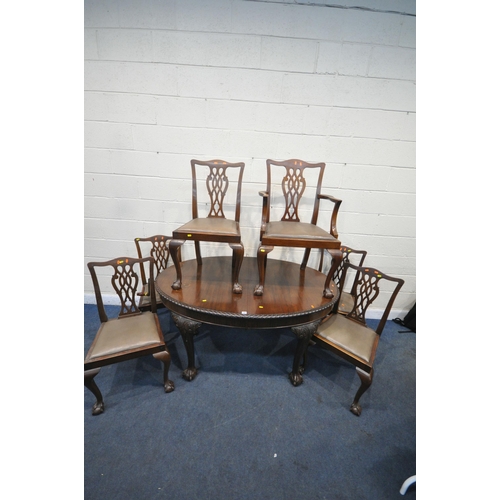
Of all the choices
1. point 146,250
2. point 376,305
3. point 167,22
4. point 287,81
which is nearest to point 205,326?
point 146,250

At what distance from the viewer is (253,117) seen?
81.6 inches

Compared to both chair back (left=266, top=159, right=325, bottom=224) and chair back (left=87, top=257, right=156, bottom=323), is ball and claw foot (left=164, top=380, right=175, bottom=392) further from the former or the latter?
chair back (left=266, top=159, right=325, bottom=224)

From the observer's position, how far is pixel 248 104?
204cm

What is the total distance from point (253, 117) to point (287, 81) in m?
0.40

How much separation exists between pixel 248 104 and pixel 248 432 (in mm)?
2440

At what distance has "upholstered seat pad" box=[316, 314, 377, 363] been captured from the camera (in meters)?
1.51

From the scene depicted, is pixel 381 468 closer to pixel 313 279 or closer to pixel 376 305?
pixel 313 279

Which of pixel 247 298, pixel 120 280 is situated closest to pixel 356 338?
pixel 247 298

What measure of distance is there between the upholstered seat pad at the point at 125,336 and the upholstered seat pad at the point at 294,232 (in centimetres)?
99

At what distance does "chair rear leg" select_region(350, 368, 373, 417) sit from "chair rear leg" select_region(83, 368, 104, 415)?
156 centimetres

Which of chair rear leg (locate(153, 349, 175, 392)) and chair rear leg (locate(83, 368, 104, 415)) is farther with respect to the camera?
chair rear leg (locate(153, 349, 175, 392))

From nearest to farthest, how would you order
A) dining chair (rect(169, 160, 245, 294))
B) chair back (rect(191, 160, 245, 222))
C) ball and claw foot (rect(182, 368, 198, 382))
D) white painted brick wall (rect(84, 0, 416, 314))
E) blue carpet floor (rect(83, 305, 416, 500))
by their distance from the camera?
blue carpet floor (rect(83, 305, 416, 500)), dining chair (rect(169, 160, 245, 294)), ball and claw foot (rect(182, 368, 198, 382)), white painted brick wall (rect(84, 0, 416, 314)), chair back (rect(191, 160, 245, 222))

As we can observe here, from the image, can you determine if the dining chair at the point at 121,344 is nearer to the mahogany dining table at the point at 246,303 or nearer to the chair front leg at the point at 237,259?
the mahogany dining table at the point at 246,303

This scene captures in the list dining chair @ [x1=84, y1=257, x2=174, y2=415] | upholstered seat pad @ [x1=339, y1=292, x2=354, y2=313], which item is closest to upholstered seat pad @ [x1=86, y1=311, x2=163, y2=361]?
dining chair @ [x1=84, y1=257, x2=174, y2=415]
